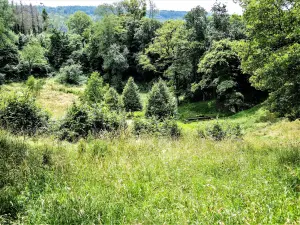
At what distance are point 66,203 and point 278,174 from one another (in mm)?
3310

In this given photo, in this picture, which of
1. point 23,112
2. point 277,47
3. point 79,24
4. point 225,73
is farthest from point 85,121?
point 79,24

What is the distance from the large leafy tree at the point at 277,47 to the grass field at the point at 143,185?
5271 mm

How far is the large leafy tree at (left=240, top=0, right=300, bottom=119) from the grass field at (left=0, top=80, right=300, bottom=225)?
17.3 ft

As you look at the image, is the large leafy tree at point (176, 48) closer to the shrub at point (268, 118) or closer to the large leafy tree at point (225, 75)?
the large leafy tree at point (225, 75)

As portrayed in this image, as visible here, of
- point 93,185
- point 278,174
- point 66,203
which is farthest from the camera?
point 278,174

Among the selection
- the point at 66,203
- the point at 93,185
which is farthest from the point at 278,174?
the point at 66,203

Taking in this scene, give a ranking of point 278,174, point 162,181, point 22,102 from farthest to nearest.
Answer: point 22,102 → point 278,174 → point 162,181

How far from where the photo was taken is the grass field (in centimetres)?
279

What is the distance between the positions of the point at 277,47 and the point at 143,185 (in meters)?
9.31

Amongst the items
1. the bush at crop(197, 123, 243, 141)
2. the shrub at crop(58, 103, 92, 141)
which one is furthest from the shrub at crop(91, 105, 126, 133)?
the bush at crop(197, 123, 243, 141)

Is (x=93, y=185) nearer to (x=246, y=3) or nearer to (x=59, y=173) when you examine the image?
(x=59, y=173)

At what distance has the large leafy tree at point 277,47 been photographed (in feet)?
30.2

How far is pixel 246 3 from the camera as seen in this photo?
36.2 ft

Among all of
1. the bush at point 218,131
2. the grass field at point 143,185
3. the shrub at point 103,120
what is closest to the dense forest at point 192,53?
the bush at point 218,131
